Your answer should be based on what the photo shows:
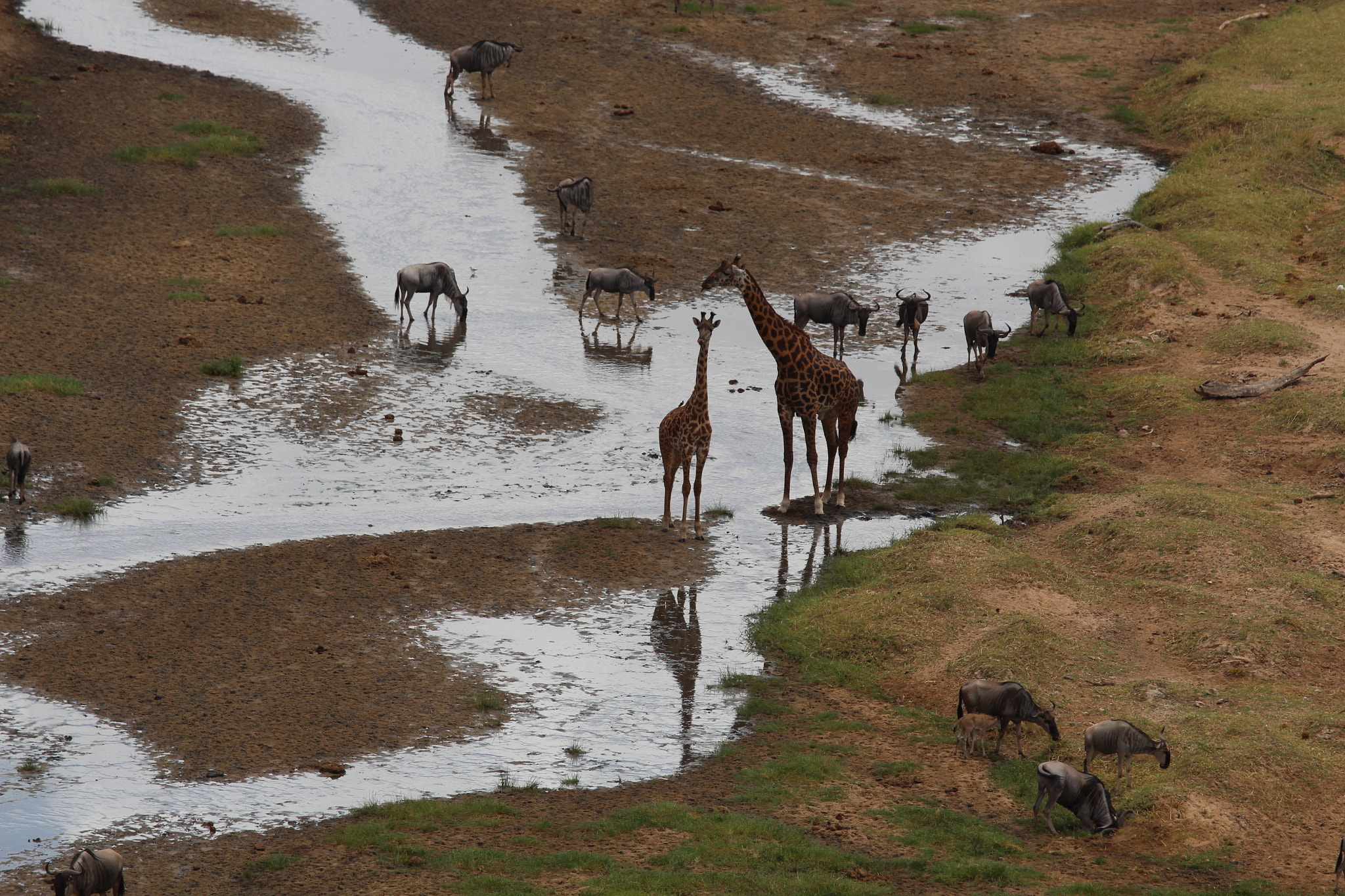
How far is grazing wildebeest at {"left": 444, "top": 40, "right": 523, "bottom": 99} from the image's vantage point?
38.3m

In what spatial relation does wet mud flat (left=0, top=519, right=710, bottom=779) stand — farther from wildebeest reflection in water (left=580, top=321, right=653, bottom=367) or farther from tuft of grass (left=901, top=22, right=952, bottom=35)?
tuft of grass (left=901, top=22, right=952, bottom=35)

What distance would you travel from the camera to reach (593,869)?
435 inches

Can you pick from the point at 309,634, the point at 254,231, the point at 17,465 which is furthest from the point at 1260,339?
the point at 17,465

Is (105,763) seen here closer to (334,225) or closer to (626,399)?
(626,399)

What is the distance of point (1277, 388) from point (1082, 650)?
9.73m

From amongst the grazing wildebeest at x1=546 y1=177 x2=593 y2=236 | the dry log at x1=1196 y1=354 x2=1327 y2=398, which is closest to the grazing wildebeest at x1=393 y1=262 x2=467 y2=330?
the grazing wildebeest at x1=546 y1=177 x2=593 y2=236

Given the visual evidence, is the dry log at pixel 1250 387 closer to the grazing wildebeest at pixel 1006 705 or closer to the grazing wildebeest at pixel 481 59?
the grazing wildebeest at pixel 1006 705

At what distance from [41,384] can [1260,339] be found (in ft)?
65.0

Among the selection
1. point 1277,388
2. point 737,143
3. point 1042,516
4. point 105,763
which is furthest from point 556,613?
point 737,143

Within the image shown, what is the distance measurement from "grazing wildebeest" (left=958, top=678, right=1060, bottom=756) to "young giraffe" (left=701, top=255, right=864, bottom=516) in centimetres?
644

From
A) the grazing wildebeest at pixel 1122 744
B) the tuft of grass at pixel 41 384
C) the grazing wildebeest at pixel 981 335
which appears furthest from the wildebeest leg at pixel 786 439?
the tuft of grass at pixel 41 384

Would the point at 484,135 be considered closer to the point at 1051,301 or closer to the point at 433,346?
the point at 433,346

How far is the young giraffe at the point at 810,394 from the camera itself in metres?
19.6

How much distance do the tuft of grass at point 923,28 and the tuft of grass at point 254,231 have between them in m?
25.2
